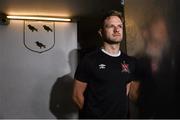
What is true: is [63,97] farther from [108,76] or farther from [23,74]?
[108,76]

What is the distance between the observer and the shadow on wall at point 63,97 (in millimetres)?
2787

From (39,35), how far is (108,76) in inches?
68.2

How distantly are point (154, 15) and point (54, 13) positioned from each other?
172 cm

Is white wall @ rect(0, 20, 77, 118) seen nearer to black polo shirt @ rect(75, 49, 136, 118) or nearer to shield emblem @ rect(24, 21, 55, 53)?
shield emblem @ rect(24, 21, 55, 53)

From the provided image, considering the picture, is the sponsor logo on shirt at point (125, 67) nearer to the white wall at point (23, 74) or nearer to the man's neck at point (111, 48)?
the man's neck at point (111, 48)

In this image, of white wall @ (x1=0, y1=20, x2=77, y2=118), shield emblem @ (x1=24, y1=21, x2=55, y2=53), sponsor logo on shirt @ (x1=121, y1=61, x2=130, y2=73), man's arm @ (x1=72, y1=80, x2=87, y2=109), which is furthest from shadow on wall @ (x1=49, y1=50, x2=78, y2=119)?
sponsor logo on shirt @ (x1=121, y1=61, x2=130, y2=73)

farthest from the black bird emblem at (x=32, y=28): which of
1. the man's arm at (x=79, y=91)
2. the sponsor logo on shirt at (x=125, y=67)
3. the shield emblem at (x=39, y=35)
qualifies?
the sponsor logo on shirt at (x=125, y=67)

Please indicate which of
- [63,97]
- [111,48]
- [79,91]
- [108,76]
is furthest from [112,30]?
[63,97]

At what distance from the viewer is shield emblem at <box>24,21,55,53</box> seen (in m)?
2.82

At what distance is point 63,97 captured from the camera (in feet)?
9.23

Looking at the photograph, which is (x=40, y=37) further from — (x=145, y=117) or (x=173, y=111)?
(x=173, y=111)

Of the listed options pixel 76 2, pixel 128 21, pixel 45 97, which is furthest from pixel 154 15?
pixel 45 97

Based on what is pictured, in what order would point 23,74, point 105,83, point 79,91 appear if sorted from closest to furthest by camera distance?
point 105,83, point 79,91, point 23,74

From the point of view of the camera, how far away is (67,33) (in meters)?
2.89
